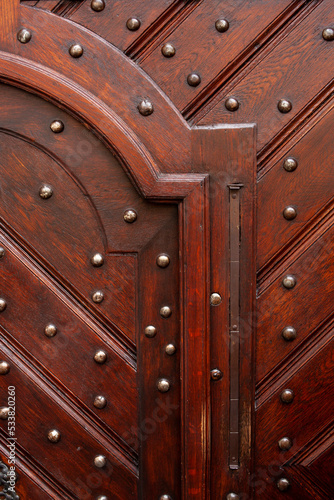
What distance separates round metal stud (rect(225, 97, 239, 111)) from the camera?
112 cm

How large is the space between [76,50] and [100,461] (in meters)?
1.06

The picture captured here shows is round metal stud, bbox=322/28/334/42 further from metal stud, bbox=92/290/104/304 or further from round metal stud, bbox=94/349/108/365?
round metal stud, bbox=94/349/108/365

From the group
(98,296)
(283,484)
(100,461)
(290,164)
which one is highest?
(290,164)

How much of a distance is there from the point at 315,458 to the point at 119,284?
695 mm

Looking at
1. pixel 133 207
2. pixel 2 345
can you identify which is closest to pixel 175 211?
pixel 133 207

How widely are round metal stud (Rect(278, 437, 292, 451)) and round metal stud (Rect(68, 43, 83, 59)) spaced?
112 cm

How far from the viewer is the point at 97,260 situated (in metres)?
1.16

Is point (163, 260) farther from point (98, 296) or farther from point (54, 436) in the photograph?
point (54, 436)

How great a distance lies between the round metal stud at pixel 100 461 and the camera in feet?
3.87

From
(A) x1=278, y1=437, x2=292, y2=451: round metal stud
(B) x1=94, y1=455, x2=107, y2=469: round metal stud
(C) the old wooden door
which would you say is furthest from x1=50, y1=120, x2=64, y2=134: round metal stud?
(A) x1=278, y1=437, x2=292, y2=451: round metal stud

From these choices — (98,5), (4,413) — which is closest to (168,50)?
(98,5)

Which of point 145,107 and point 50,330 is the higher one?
point 145,107

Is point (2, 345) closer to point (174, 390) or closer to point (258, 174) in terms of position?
point (174, 390)

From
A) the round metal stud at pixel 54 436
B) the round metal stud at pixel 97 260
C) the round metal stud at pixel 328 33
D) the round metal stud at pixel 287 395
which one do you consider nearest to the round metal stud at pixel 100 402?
the round metal stud at pixel 54 436
